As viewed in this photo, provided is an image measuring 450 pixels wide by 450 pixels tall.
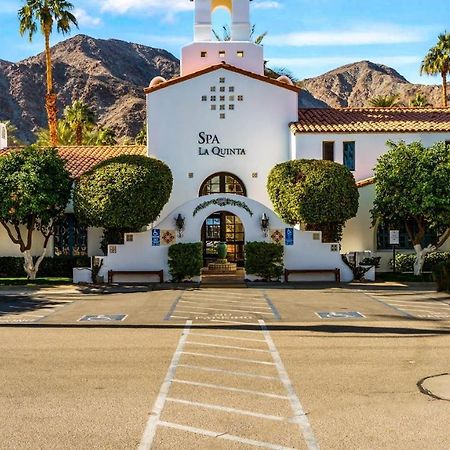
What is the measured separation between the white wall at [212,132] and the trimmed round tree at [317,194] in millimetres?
4131

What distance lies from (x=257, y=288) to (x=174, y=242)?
15.6 ft

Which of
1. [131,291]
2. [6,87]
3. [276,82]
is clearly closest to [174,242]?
[131,291]

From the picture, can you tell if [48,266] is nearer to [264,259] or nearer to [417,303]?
[264,259]

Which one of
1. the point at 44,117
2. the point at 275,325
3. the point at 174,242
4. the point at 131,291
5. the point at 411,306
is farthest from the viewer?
the point at 44,117

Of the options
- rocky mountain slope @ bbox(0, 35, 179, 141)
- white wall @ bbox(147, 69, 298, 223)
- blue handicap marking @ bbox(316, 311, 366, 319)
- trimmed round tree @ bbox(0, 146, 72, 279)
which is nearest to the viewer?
blue handicap marking @ bbox(316, 311, 366, 319)

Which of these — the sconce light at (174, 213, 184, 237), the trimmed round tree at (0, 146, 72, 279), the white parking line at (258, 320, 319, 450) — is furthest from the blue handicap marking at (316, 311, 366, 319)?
the trimmed round tree at (0, 146, 72, 279)

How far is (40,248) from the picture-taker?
107ft

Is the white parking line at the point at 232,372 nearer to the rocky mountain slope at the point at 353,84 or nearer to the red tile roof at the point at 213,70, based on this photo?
the red tile roof at the point at 213,70

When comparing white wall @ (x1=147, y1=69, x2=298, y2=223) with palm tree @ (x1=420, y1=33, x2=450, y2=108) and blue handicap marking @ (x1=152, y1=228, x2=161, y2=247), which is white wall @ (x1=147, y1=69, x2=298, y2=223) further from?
palm tree @ (x1=420, y1=33, x2=450, y2=108)

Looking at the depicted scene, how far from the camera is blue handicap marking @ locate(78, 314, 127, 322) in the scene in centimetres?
1830

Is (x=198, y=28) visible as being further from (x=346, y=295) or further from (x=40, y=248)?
(x=346, y=295)

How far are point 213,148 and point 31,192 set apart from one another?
377 inches

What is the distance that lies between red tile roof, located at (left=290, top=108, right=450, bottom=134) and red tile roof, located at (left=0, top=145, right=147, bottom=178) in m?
9.19

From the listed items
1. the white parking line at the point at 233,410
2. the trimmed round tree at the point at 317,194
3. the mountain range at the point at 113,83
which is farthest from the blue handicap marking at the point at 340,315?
the mountain range at the point at 113,83
